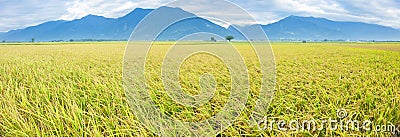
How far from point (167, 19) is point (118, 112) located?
91cm

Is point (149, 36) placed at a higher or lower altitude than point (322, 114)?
higher

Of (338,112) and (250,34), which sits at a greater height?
(250,34)

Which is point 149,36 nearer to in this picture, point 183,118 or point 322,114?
point 183,118

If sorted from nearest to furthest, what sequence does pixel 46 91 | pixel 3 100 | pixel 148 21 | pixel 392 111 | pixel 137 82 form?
pixel 148 21 → pixel 392 111 → pixel 3 100 → pixel 46 91 → pixel 137 82

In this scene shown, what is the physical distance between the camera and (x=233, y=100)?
278 centimetres

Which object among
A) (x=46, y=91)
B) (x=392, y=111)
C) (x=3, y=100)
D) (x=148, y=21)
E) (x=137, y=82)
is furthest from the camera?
(x=137, y=82)

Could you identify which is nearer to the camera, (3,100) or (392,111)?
(392,111)

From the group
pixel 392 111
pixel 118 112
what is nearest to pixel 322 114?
pixel 392 111

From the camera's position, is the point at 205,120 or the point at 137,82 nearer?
the point at 205,120

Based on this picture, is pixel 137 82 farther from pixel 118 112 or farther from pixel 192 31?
pixel 192 31

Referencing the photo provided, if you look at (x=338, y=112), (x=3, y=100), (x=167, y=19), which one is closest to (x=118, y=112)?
(x=167, y=19)

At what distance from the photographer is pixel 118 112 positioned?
2.43 m

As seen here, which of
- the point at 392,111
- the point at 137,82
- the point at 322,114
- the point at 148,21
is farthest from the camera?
the point at 137,82

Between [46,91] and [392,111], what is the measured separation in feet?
11.3
